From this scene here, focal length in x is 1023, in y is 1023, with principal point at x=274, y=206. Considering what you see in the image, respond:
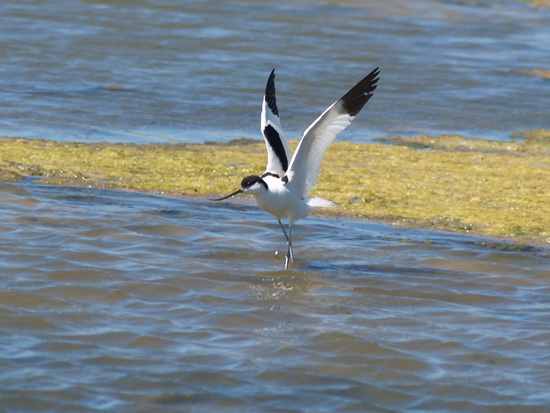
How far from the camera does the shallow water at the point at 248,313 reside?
470cm

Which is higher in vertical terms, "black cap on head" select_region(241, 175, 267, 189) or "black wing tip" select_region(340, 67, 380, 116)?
"black wing tip" select_region(340, 67, 380, 116)

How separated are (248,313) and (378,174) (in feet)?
11.8

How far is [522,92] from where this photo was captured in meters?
13.0

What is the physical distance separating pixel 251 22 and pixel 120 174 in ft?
26.1

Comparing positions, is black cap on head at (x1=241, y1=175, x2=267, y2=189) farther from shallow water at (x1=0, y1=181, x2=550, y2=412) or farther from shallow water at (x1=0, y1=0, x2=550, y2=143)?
shallow water at (x1=0, y1=0, x2=550, y2=143)

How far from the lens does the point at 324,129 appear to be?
6.86 meters

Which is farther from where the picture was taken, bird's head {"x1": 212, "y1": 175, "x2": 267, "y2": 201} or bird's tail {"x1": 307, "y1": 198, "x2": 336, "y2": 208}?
bird's tail {"x1": 307, "y1": 198, "x2": 336, "y2": 208}

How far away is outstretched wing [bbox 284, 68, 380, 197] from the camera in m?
6.75

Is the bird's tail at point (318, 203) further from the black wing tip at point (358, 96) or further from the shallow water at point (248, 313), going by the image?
the black wing tip at point (358, 96)

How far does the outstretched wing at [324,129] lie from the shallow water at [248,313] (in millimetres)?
561

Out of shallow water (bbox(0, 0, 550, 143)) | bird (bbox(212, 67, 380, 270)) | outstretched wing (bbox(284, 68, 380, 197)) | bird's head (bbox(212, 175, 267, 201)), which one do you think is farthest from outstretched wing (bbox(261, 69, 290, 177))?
shallow water (bbox(0, 0, 550, 143))

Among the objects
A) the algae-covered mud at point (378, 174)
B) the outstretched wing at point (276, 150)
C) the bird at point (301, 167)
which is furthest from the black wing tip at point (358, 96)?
the algae-covered mud at point (378, 174)

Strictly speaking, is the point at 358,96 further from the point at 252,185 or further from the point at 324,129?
the point at 252,185

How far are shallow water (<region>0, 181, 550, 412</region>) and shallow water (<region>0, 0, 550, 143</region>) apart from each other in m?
3.02
